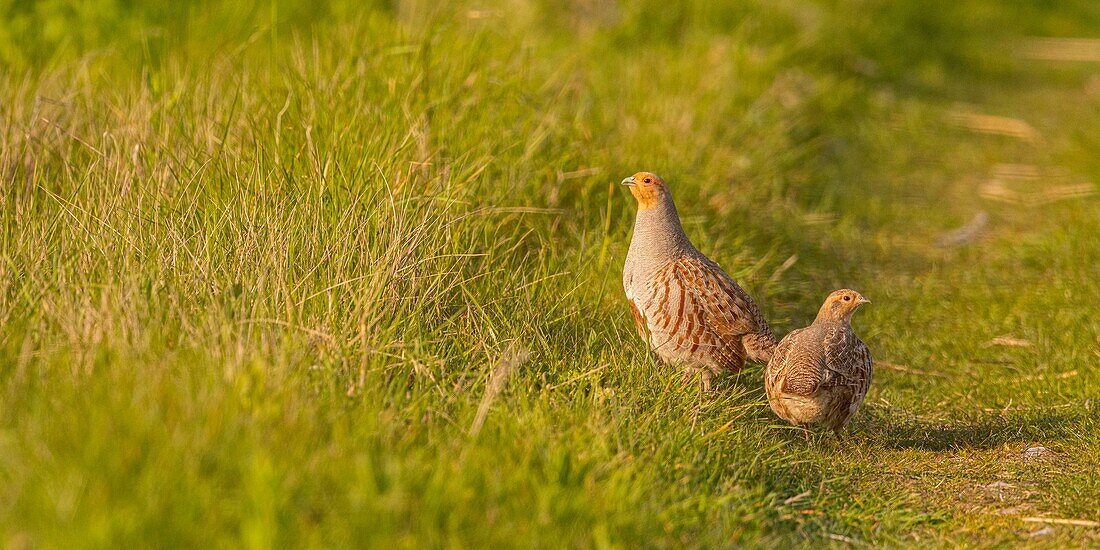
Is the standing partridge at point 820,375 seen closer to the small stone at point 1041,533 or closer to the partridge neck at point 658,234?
the partridge neck at point 658,234

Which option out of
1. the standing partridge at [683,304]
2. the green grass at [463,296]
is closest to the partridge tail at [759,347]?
the standing partridge at [683,304]

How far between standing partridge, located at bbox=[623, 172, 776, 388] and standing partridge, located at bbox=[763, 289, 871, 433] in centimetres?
16

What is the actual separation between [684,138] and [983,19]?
746 centimetres

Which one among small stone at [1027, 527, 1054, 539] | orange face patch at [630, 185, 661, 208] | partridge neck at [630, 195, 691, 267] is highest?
orange face patch at [630, 185, 661, 208]

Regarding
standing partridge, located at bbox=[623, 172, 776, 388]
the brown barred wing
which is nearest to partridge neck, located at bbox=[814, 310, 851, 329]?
standing partridge, located at bbox=[623, 172, 776, 388]

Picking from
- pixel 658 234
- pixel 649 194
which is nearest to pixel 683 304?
pixel 658 234

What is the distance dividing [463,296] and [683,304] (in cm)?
83

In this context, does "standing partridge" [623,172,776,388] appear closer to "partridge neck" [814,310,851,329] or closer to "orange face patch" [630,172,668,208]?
"orange face patch" [630,172,668,208]

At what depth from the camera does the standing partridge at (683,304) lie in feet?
15.8

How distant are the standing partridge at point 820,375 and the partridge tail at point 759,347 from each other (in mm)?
65

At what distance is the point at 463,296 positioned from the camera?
15.5ft

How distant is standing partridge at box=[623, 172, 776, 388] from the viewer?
482 cm

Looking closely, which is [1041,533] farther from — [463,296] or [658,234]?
[463,296]

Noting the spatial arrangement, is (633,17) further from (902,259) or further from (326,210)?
(326,210)
